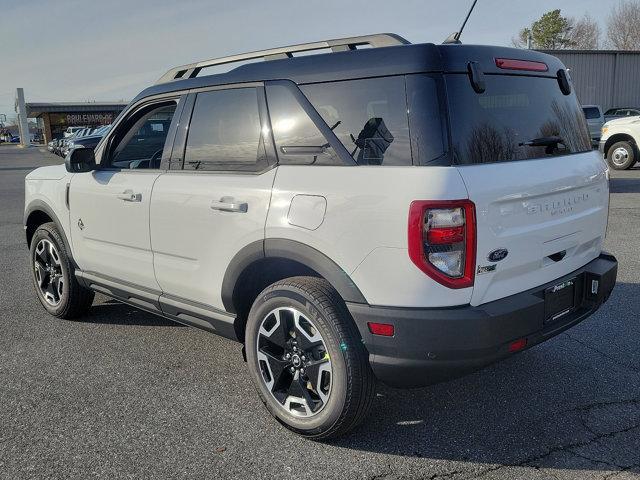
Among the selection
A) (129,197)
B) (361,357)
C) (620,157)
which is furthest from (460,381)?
(620,157)

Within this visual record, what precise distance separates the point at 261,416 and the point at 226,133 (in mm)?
1594

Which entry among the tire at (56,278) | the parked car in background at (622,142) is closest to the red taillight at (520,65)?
the tire at (56,278)

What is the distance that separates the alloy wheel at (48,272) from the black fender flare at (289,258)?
7.02ft

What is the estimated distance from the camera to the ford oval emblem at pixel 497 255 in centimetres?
249

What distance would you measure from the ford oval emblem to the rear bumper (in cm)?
20

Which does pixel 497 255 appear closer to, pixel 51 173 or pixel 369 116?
pixel 369 116

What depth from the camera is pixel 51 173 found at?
15.5 ft

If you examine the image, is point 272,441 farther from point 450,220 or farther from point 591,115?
point 591,115

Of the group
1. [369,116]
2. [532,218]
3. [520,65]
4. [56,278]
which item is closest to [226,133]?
[369,116]

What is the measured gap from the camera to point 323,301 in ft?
8.93

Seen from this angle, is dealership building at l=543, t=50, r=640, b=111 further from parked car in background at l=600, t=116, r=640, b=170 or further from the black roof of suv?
the black roof of suv

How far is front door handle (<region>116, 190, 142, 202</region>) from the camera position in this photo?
372 centimetres

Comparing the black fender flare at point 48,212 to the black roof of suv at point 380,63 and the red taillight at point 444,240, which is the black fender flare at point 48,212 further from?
the red taillight at point 444,240

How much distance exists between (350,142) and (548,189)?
962 mm
